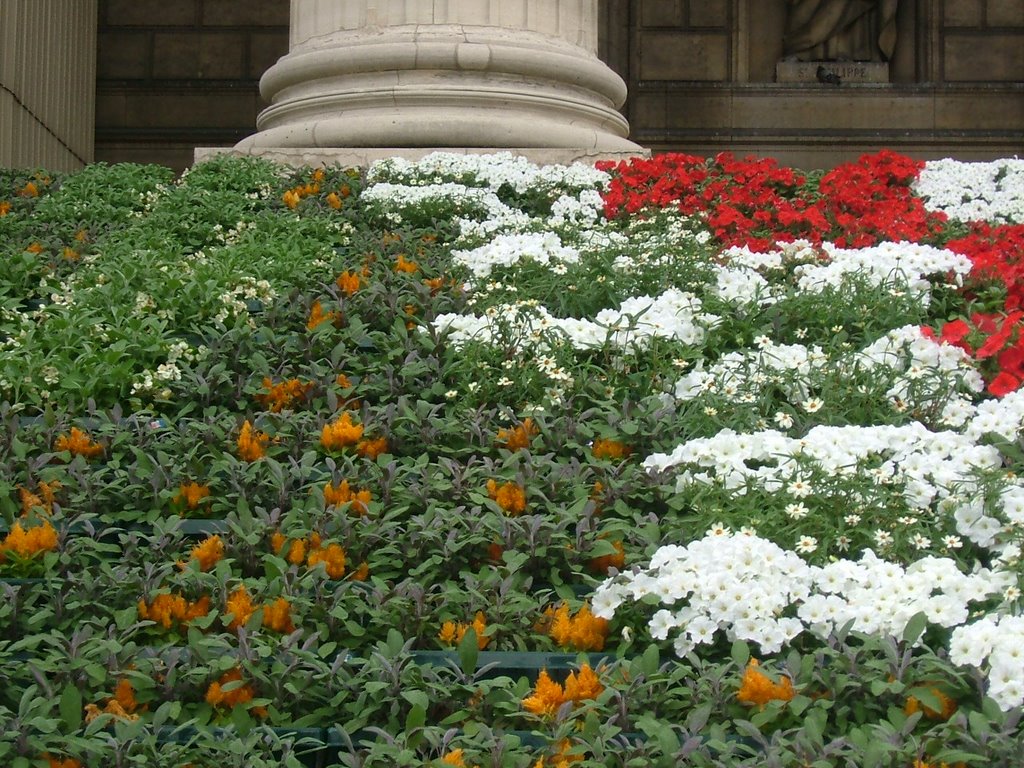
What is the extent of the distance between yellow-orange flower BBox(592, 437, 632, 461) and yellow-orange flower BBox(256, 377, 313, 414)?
3.64 ft

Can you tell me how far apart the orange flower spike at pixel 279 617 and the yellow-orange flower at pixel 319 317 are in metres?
2.01

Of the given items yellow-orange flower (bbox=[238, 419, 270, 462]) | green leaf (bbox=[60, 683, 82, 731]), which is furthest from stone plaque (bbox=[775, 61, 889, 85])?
green leaf (bbox=[60, 683, 82, 731])

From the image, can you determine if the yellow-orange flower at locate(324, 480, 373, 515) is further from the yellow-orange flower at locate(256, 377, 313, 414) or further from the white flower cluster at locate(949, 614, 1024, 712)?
the white flower cluster at locate(949, 614, 1024, 712)

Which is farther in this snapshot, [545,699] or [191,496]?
[191,496]

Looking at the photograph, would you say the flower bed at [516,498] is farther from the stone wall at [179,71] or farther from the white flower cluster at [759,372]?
the stone wall at [179,71]

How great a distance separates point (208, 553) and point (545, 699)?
113cm

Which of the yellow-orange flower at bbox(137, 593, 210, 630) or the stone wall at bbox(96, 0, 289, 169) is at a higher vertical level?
the stone wall at bbox(96, 0, 289, 169)

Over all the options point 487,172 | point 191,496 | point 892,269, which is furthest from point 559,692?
point 487,172

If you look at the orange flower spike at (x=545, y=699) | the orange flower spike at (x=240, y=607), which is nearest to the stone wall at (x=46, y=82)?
the orange flower spike at (x=240, y=607)

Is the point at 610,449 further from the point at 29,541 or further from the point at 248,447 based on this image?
the point at 29,541

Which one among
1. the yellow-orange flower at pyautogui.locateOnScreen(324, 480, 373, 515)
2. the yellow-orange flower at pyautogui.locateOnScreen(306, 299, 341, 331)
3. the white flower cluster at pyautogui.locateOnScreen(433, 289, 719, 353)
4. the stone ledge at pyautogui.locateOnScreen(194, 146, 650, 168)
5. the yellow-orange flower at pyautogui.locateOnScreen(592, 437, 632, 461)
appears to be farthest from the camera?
the stone ledge at pyautogui.locateOnScreen(194, 146, 650, 168)

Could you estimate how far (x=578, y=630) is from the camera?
146 inches

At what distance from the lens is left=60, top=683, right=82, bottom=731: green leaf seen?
Result: 10.9ft

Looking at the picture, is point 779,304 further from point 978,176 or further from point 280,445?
point 978,176
